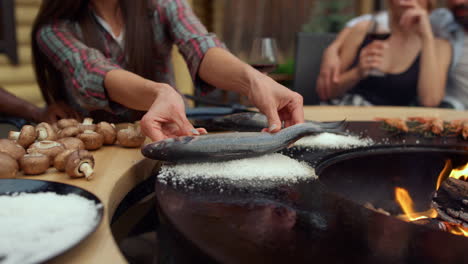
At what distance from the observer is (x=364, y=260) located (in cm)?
53

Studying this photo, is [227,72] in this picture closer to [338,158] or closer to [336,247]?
[338,158]

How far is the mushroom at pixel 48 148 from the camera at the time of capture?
0.90 metres

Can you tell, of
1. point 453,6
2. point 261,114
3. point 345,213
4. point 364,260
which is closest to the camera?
point 364,260

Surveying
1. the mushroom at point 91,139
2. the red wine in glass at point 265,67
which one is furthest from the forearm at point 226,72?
the mushroom at point 91,139

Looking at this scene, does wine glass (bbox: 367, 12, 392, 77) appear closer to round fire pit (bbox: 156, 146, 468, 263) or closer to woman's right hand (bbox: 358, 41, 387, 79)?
woman's right hand (bbox: 358, 41, 387, 79)

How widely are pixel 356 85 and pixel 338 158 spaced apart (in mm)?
2476

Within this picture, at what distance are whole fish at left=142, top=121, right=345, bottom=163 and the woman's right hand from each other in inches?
100

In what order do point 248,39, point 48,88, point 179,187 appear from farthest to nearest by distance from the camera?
point 248,39 < point 48,88 < point 179,187

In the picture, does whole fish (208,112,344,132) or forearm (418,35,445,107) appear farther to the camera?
forearm (418,35,445,107)

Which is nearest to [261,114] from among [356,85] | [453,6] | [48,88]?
[48,88]

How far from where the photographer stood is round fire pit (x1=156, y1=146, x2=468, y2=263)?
539 millimetres

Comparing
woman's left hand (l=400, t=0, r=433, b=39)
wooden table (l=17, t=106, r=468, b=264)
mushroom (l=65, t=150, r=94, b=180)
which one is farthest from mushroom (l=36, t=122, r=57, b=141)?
woman's left hand (l=400, t=0, r=433, b=39)

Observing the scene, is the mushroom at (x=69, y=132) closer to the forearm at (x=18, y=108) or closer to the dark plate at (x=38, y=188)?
the dark plate at (x=38, y=188)

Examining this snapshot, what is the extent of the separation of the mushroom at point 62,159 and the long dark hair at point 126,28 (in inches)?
36.3
